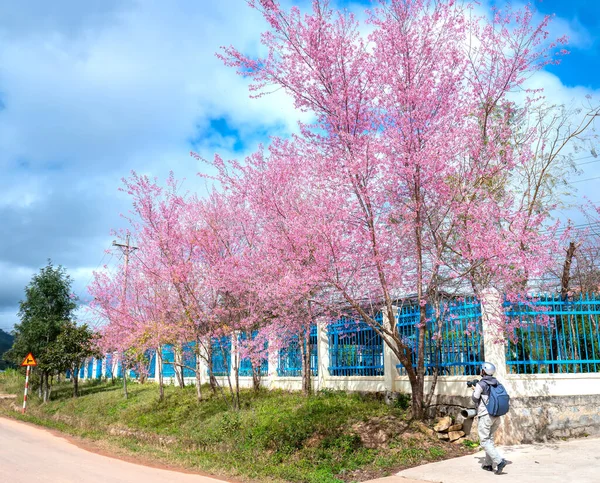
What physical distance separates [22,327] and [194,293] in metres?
15.9

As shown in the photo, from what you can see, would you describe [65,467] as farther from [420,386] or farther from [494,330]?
[494,330]

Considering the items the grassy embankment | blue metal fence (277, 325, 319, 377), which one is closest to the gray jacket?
the grassy embankment

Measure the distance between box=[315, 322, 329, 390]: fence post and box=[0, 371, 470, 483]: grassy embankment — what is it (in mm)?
778

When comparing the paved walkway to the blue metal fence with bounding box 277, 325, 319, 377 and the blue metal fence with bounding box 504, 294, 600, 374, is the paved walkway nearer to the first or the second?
the blue metal fence with bounding box 504, 294, 600, 374

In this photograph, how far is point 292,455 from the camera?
10.1 metres

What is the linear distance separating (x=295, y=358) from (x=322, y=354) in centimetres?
141

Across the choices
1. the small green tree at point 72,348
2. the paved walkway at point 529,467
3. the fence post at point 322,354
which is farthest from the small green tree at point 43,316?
the paved walkway at point 529,467

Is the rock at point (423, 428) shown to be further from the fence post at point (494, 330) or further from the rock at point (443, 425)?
the fence post at point (494, 330)

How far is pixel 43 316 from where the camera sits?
2600 centimetres

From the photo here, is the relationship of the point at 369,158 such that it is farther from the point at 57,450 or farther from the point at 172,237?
the point at 57,450

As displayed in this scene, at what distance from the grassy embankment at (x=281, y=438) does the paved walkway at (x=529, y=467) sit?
599 millimetres

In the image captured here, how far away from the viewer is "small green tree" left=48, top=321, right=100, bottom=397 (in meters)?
23.1

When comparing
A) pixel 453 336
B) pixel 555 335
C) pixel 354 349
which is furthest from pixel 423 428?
pixel 354 349

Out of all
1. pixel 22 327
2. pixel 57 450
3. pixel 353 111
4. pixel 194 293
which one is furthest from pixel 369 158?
pixel 22 327
